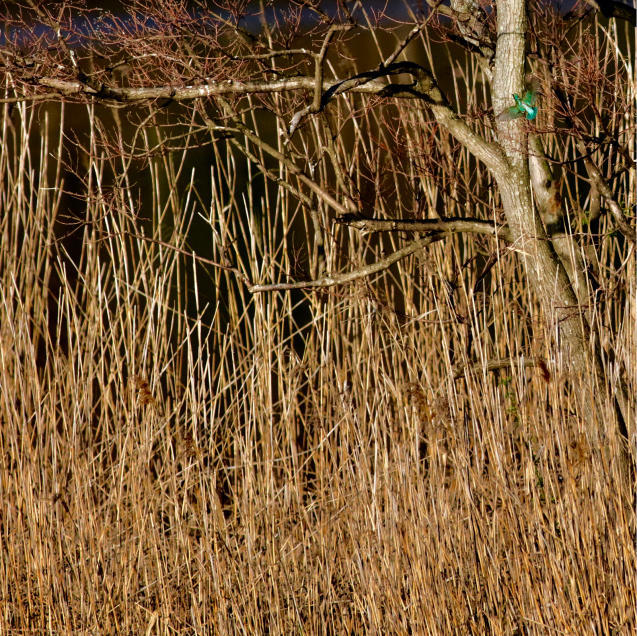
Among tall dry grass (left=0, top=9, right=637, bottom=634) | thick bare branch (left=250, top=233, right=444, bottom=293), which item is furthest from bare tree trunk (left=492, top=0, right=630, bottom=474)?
thick bare branch (left=250, top=233, right=444, bottom=293)

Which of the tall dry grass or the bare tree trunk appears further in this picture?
the bare tree trunk

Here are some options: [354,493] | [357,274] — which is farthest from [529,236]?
[354,493]

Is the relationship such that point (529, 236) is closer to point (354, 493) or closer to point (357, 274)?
point (357, 274)

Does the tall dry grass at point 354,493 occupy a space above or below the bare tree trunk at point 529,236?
below

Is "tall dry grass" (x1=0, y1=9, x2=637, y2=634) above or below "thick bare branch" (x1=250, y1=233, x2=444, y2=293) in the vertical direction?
below

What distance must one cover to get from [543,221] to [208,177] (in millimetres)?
1286

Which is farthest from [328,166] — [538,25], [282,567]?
[282,567]

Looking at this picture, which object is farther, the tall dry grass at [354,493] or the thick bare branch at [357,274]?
the thick bare branch at [357,274]

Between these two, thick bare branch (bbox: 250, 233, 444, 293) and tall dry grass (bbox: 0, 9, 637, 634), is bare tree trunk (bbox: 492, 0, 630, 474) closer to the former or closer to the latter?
tall dry grass (bbox: 0, 9, 637, 634)

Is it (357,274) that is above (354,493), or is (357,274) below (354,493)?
above

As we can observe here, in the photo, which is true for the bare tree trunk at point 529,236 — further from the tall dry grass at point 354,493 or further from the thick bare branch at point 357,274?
the thick bare branch at point 357,274

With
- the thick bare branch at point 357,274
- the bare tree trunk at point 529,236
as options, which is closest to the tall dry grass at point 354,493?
the bare tree trunk at point 529,236

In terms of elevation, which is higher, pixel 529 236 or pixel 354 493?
pixel 529 236

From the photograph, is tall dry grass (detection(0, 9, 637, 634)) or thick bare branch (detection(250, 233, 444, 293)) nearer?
tall dry grass (detection(0, 9, 637, 634))
